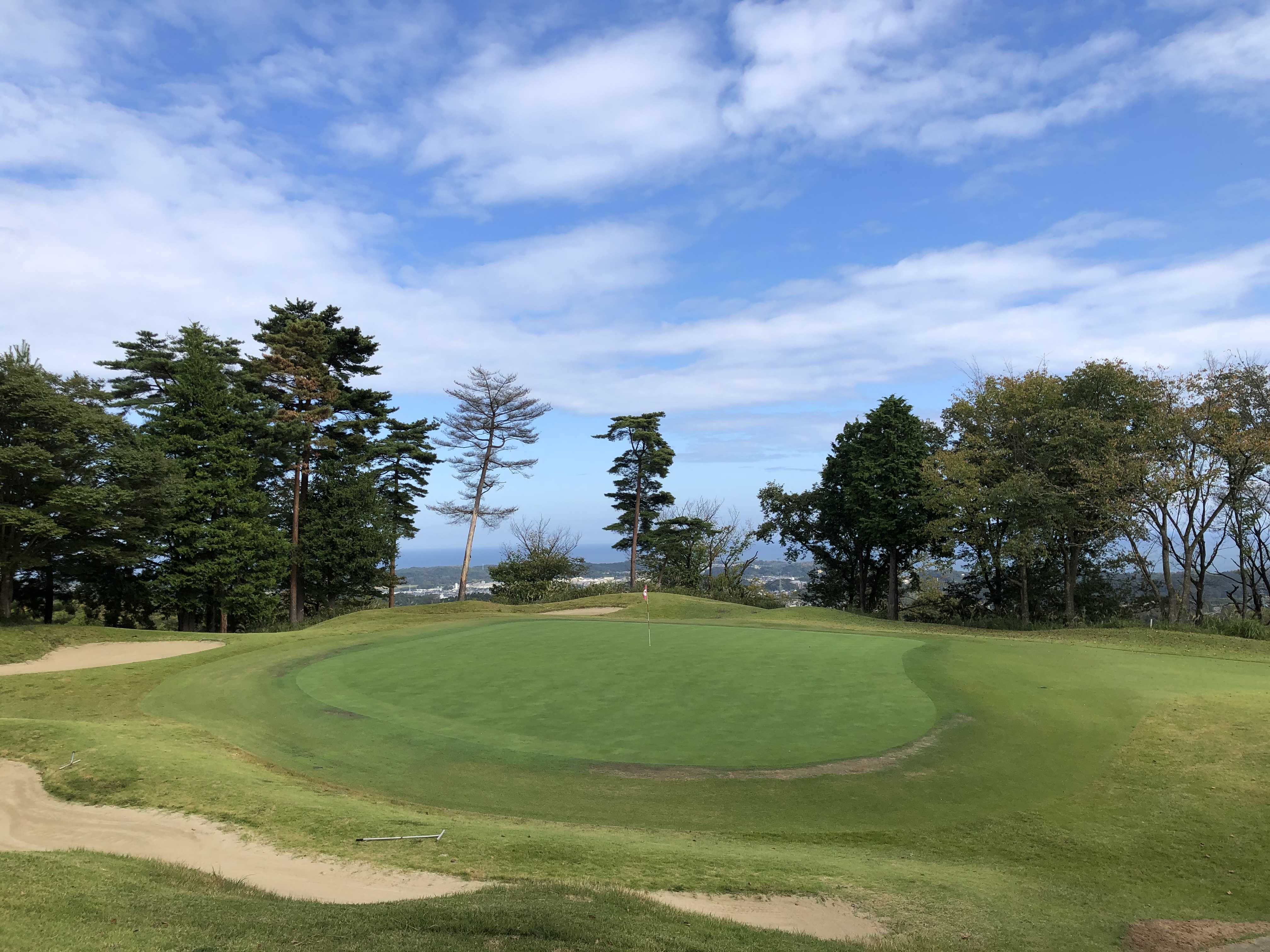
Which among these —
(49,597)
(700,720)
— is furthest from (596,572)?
(700,720)

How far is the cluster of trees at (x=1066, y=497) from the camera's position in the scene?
23484mm

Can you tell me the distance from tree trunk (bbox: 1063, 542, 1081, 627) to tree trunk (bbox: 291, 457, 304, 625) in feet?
104

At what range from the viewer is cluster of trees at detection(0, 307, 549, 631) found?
21688 millimetres

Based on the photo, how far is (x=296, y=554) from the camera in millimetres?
31562

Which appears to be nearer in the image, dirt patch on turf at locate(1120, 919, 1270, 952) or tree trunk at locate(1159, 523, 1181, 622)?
dirt patch on turf at locate(1120, 919, 1270, 952)

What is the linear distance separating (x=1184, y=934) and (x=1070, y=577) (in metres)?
24.8

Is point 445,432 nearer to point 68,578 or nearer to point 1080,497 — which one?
point 68,578

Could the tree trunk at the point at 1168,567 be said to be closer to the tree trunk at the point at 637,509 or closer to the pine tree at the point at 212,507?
the tree trunk at the point at 637,509

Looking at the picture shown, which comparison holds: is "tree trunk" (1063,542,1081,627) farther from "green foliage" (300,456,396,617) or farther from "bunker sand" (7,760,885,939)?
"green foliage" (300,456,396,617)

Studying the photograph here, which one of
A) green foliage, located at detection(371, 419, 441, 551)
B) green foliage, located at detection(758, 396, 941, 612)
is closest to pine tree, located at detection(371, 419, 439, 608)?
green foliage, located at detection(371, 419, 441, 551)

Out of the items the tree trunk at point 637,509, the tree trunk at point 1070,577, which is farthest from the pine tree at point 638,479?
the tree trunk at point 1070,577

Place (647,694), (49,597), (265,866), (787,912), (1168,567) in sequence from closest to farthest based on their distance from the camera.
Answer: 1. (787,912)
2. (265,866)
3. (647,694)
4. (1168,567)
5. (49,597)

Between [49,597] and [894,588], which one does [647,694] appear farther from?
[49,597]

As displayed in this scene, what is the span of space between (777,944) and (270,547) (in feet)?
97.7
